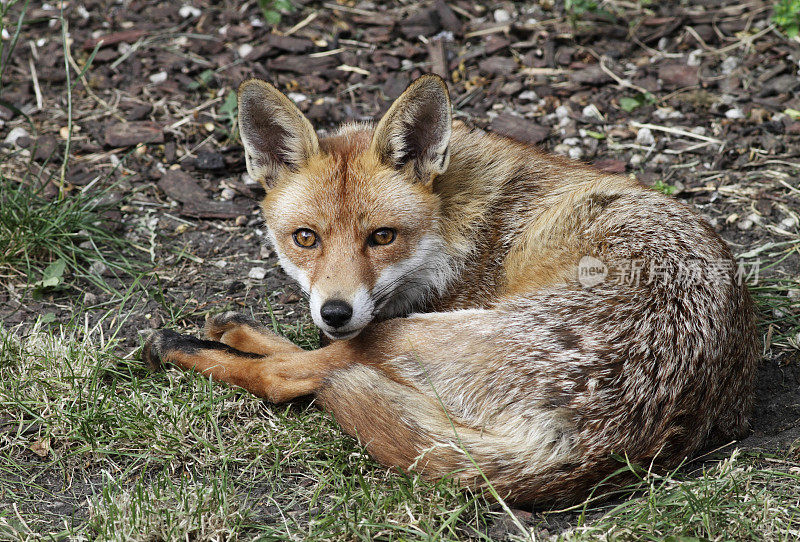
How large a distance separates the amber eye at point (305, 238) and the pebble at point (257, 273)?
3.97ft

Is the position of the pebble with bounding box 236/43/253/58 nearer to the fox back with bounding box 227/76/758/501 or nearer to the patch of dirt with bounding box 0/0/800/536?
the patch of dirt with bounding box 0/0/800/536

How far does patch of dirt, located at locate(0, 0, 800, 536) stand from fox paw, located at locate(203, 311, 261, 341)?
→ 29cm

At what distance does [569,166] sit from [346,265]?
162cm

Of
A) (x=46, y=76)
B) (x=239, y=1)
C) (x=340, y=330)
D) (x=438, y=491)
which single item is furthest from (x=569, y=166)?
(x=46, y=76)

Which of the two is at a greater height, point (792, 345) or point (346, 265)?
point (346, 265)

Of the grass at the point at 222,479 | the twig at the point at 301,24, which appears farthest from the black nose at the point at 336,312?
the twig at the point at 301,24

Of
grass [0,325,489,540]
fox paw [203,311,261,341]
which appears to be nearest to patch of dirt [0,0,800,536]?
fox paw [203,311,261,341]

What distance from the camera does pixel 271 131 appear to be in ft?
12.9

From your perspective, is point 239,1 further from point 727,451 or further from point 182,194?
point 727,451

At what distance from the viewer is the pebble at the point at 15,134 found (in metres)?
5.78

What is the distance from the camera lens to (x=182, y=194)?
5570 mm

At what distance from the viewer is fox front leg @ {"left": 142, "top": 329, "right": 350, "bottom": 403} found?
11.8ft

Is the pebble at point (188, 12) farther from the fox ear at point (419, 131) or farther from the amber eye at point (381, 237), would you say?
the amber eye at point (381, 237)

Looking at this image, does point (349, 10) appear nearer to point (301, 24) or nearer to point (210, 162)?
point (301, 24)
